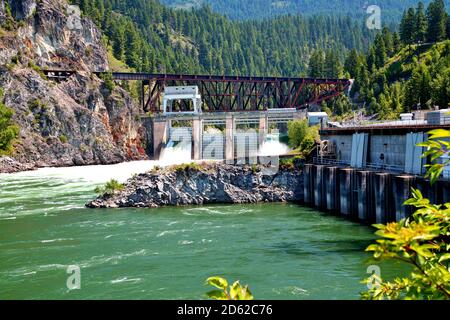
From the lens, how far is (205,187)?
6138 cm

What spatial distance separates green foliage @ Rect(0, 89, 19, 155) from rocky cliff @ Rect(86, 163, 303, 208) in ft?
158

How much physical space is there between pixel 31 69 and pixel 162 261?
3518 inches

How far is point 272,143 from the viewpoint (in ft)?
351

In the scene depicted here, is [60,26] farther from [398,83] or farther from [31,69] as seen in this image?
[398,83]

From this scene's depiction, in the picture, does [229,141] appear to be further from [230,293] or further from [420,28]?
[230,293]

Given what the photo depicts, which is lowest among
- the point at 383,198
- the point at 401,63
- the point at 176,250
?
the point at 176,250

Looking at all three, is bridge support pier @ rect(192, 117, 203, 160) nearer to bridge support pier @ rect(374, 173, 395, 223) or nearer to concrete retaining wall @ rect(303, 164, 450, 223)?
concrete retaining wall @ rect(303, 164, 450, 223)

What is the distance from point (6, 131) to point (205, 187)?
177ft

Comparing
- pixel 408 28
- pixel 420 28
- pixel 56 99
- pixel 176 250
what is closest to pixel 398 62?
pixel 408 28

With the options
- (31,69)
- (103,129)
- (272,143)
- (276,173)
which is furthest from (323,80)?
(276,173)

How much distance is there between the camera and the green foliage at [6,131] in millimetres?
98125

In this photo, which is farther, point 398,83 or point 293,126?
point 398,83

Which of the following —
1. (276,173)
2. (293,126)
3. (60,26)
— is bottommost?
(276,173)

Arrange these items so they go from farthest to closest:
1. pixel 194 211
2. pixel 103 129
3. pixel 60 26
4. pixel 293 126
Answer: pixel 60 26 < pixel 103 129 < pixel 293 126 < pixel 194 211
